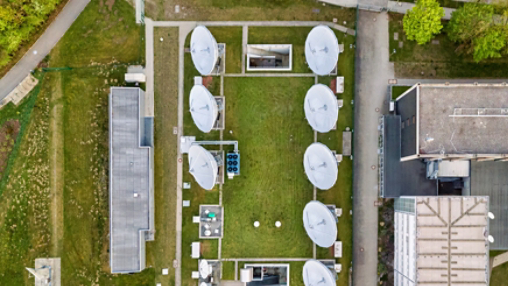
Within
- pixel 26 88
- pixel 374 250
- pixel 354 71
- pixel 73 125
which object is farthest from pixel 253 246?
pixel 26 88

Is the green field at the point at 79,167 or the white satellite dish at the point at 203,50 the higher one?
the white satellite dish at the point at 203,50

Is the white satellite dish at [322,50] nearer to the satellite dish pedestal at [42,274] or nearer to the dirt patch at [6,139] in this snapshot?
the dirt patch at [6,139]

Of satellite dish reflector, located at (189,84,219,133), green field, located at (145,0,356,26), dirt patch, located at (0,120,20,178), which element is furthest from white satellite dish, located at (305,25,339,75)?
dirt patch, located at (0,120,20,178)

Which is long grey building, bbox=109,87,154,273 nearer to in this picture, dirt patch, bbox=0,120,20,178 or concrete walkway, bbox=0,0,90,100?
concrete walkway, bbox=0,0,90,100

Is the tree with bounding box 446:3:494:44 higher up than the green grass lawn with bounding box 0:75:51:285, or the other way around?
the tree with bounding box 446:3:494:44

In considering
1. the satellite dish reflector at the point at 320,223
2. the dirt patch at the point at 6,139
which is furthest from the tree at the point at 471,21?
the dirt patch at the point at 6,139

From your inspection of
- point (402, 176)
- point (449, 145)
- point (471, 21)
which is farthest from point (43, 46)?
point (471, 21)
